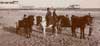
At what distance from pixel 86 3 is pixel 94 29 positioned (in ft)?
21.2

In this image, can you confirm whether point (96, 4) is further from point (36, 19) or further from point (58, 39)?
point (58, 39)

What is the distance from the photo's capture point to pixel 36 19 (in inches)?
432

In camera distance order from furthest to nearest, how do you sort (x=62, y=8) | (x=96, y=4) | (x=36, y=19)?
(x=62, y=8) → (x=96, y=4) → (x=36, y=19)

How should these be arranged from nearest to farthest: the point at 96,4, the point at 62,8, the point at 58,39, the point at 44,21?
the point at 58,39 → the point at 44,21 → the point at 96,4 → the point at 62,8

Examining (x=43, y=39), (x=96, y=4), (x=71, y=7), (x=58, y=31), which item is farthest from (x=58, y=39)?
(x=71, y=7)

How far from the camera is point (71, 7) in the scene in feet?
59.6

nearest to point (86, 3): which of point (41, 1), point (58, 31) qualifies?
point (41, 1)

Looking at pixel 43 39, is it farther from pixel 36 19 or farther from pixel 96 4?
pixel 96 4

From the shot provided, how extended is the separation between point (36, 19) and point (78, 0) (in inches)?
275

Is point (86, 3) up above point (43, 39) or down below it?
above

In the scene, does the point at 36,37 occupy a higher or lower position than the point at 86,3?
lower

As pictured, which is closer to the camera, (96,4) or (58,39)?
(58,39)

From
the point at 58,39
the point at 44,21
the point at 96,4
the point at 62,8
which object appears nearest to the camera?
the point at 58,39

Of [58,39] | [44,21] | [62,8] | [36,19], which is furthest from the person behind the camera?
[62,8]
